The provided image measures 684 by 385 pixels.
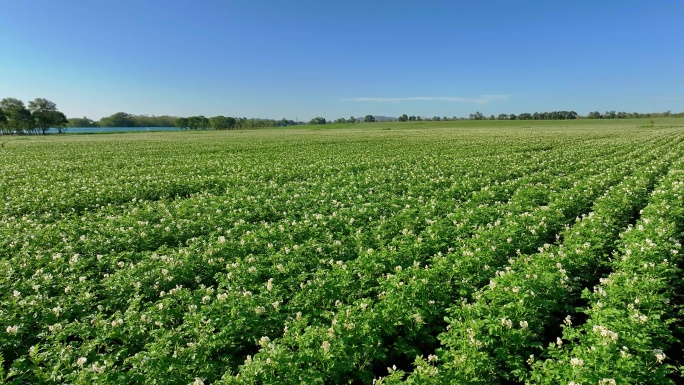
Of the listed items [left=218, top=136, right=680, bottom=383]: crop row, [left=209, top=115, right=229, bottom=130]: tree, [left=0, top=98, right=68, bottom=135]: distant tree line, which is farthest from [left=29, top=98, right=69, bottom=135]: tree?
[left=218, top=136, right=680, bottom=383]: crop row

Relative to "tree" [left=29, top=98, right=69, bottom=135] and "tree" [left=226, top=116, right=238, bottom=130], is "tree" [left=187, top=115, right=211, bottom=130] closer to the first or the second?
"tree" [left=226, top=116, right=238, bottom=130]

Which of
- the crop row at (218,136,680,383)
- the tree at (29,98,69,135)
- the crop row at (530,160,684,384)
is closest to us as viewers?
the crop row at (530,160,684,384)

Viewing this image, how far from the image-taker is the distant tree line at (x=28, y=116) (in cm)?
10556

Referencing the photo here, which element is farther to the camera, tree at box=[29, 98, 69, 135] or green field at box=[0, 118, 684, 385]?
tree at box=[29, 98, 69, 135]

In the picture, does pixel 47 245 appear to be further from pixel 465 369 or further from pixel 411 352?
pixel 465 369

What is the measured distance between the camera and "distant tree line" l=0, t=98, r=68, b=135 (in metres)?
106

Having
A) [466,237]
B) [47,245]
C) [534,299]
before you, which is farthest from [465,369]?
[47,245]

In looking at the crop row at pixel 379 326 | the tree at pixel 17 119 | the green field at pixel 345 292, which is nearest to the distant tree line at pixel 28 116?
the tree at pixel 17 119

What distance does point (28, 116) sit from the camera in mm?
108562

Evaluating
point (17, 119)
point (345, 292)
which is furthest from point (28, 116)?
point (345, 292)

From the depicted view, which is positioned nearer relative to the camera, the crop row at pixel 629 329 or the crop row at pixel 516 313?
the crop row at pixel 629 329

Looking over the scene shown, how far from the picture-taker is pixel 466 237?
32.3 ft

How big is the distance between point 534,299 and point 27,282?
9741 mm

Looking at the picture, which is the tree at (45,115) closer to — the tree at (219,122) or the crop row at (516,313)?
the tree at (219,122)
